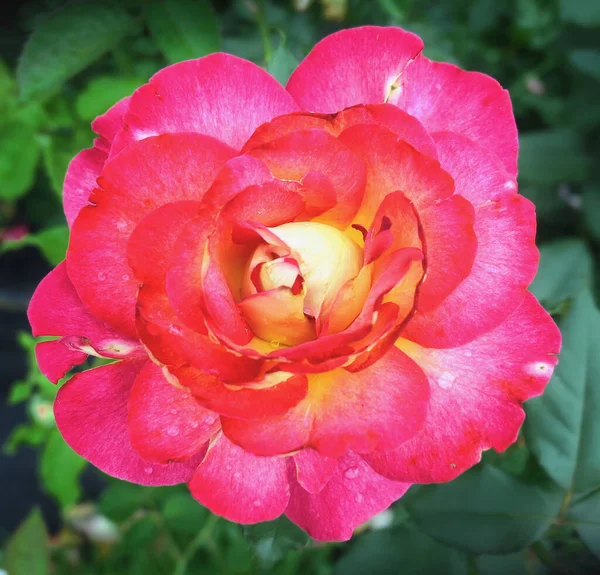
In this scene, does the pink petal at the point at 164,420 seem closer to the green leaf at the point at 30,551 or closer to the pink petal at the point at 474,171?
the pink petal at the point at 474,171

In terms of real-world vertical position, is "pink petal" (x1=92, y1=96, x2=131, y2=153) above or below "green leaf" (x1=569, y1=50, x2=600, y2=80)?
above

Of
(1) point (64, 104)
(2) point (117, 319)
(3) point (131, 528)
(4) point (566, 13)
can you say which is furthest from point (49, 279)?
(4) point (566, 13)

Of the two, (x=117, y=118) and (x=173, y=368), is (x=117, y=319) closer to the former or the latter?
(x=173, y=368)

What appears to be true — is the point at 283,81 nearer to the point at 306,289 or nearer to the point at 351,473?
the point at 306,289

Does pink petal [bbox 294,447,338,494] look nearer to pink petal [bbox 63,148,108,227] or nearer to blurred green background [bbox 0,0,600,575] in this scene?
blurred green background [bbox 0,0,600,575]

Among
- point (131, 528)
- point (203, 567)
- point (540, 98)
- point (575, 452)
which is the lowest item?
point (203, 567)

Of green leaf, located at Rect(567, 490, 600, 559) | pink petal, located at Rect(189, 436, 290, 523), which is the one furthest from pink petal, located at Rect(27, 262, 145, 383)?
green leaf, located at Rect(567, 490, 600, 559)

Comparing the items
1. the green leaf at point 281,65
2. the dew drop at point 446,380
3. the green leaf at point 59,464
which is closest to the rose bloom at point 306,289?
the dew drop at point 446,380
